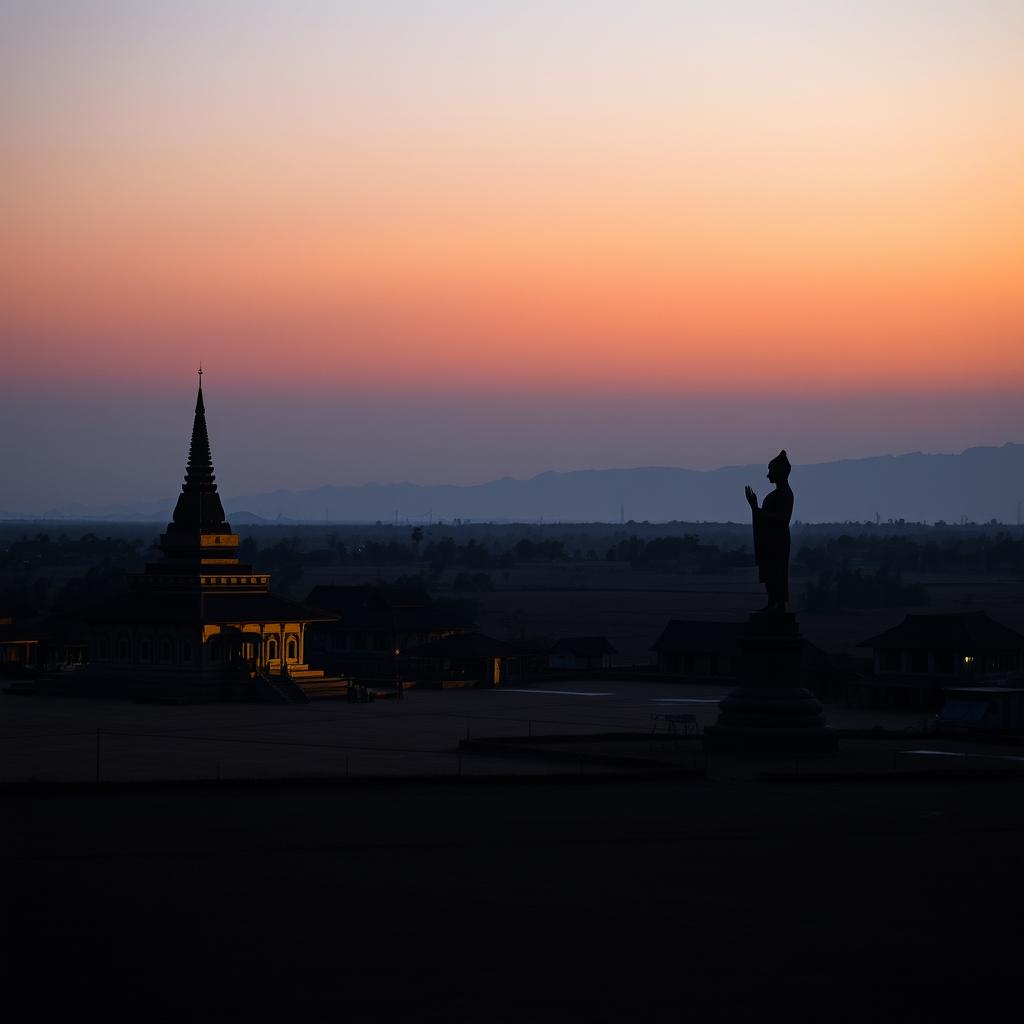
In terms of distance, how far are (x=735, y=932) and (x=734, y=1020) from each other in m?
4.11

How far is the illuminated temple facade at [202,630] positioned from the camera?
70.5m

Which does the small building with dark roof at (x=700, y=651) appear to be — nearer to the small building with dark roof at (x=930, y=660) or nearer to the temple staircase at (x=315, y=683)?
the small building with dark roof at (x=930, y=660)

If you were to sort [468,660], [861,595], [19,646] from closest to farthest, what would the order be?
[468,660]
[19,646]
[861,595]

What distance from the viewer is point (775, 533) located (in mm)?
47094

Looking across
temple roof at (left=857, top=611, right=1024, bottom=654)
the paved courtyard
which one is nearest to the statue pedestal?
the paved courtyard

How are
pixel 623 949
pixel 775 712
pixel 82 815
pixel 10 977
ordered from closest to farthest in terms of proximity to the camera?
pixel 10 977 → pixel 623 949 → pixel 82 815 → pixel 775 712

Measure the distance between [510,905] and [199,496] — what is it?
2162 inches

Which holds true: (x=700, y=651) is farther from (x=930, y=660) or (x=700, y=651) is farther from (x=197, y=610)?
(x=197, y=610)

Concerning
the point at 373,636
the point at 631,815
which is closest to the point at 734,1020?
the point at 631,815

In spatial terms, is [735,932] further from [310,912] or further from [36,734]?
[36,734]

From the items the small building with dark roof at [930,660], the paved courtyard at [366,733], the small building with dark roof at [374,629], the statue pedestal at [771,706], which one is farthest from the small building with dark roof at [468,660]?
the statue pedestal at [771,706]

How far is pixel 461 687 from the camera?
2963 inches

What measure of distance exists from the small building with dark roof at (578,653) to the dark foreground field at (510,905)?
46.2 m

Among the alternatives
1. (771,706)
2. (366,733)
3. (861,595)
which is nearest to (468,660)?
(366,733)
